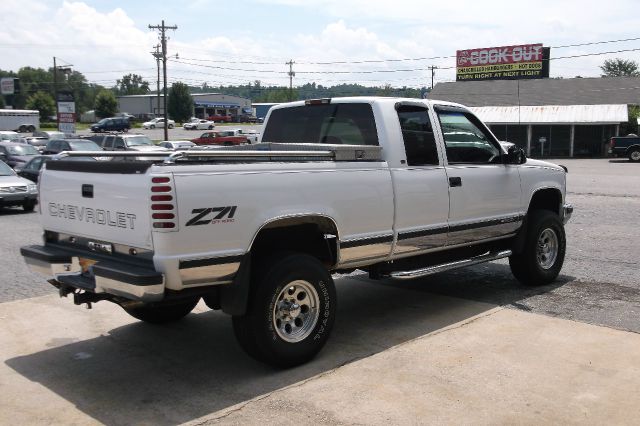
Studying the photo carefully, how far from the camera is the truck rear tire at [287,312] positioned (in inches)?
189

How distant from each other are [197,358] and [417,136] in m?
2.93

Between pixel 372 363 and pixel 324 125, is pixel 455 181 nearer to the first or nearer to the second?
pixel 324 125

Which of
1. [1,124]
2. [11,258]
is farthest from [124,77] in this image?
[11,258]

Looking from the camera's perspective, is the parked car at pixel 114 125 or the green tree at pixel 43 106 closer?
the parked car at pixel 114 125

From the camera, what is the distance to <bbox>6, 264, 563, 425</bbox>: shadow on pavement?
4551 mm

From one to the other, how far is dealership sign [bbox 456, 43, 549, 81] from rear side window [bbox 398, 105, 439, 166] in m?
51.3

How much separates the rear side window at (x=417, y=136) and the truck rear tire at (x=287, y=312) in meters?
1.63

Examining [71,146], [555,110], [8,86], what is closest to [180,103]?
[8,86]

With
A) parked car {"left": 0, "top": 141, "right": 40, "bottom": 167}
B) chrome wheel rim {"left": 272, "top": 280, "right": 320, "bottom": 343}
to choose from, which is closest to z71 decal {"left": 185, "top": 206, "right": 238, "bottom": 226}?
chrome wheel rim {"left": 272, "top": 280, "right": 320, "bottom": 343}

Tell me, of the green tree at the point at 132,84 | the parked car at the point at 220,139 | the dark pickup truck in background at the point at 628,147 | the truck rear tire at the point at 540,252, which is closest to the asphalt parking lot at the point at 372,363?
the truck rear tire at the point at 540,252

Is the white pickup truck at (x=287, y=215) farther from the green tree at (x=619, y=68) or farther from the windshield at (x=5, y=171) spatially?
the green tree at (x=619, y=68)

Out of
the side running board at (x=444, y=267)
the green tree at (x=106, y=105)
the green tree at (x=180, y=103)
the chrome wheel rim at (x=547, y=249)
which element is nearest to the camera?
the side running board at (x=444, y=267)

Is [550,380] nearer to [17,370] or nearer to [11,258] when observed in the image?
[17,370]

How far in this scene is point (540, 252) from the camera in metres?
7.76
